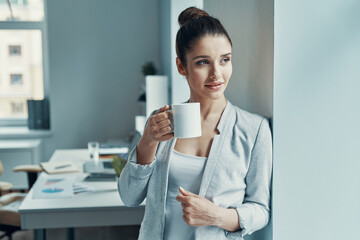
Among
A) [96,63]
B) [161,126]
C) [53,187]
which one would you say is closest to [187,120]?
[161,126]

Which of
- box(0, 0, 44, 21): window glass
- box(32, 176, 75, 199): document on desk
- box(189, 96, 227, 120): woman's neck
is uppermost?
box(0, 0, 44, 21): window glass

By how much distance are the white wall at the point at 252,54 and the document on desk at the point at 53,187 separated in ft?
4.23

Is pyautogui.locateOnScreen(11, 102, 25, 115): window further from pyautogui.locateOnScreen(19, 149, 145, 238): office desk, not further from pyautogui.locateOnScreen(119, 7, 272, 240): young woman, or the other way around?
pyautogui.locateOnScreen(119, 7, 272, 240): young woman

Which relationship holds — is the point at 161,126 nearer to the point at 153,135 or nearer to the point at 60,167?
the point at 153,135

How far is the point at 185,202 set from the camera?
1145mm

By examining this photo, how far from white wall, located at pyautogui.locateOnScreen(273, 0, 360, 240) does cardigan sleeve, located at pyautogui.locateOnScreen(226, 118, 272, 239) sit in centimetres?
3

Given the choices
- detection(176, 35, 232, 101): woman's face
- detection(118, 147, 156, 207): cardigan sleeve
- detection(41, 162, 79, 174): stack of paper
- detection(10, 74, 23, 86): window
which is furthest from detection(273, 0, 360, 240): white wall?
detection(10, 74, 23, 86): window

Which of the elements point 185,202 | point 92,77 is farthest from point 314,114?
point 92,77

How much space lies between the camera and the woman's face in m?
1.17

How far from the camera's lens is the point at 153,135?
1.18m

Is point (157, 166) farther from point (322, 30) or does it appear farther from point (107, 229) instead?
point (107, 229)

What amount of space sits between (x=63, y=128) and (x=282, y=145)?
4253 millimetres

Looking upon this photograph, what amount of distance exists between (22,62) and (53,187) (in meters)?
3.40

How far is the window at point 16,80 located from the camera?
546cm
